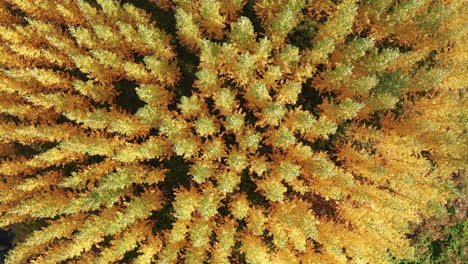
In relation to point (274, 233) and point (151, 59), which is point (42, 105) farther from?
point (274, 233)

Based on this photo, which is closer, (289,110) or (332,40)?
(332,40)

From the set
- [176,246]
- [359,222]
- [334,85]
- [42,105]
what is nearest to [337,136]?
[334,85]

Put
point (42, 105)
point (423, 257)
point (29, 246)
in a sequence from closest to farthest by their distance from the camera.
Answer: point (42, 105) < point (29, 246) < point (423, 257)

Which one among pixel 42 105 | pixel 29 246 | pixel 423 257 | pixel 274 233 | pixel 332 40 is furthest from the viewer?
pixel 423 257

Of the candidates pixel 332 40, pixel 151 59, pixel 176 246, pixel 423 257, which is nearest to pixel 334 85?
pixel 332 40

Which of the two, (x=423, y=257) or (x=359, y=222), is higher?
(x=359, y=222)

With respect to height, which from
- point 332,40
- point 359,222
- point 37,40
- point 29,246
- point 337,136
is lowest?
point 29,246
